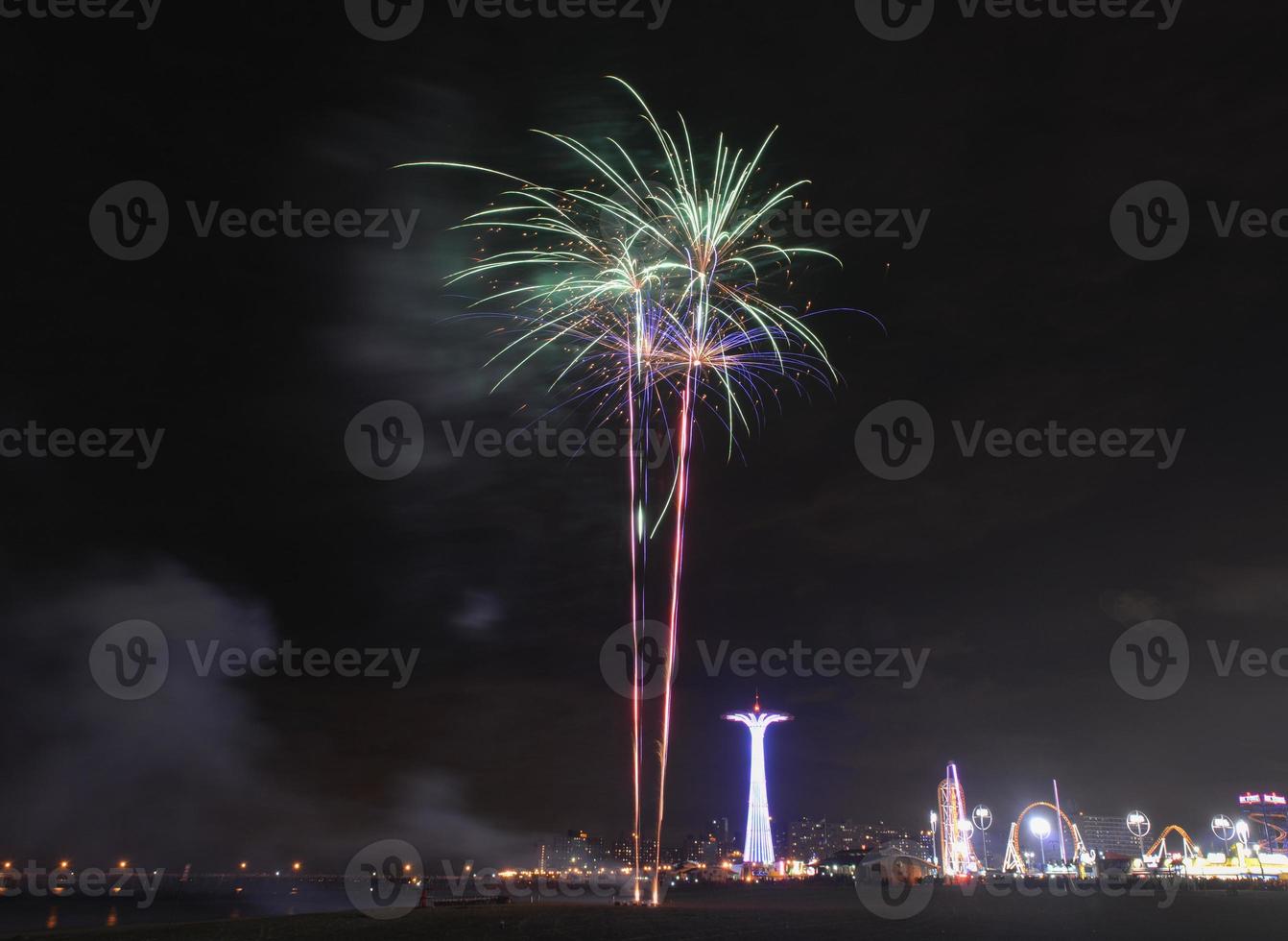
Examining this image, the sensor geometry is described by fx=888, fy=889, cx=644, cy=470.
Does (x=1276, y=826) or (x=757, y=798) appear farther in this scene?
(x=1276, y=826)

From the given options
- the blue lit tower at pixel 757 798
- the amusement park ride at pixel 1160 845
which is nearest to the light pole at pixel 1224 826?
the amusement park ride at pixel 1160 845

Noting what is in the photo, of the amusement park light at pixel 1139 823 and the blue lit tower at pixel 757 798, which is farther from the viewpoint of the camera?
the amusement park light at pixel 1139 823

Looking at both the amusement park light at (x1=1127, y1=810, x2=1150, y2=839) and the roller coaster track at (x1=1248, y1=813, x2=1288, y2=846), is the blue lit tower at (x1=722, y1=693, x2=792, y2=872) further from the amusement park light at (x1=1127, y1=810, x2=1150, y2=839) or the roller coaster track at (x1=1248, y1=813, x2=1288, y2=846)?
the roller coaster track at (x1=1248, y1=813, x2=1288, y2=846)

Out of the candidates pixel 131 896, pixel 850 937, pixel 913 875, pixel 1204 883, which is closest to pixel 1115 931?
pixel 850 937

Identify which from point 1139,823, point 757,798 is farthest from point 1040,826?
point 757,798

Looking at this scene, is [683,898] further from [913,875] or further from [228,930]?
[913,875]

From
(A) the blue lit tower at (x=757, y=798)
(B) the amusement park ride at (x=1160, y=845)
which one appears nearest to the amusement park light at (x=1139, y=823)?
(B) the amusement park ride at (x=1160, y=845)

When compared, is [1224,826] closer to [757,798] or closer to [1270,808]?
[1270,808]

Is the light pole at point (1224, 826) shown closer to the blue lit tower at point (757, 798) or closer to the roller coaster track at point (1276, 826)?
the roller coaster track at point (1276, 826)

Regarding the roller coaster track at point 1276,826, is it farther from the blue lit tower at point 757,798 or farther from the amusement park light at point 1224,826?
the blue lit tower at point 757,798

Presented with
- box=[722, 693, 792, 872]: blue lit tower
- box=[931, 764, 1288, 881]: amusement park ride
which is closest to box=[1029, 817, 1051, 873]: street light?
box=[931, 764, 1288, 881]: amusement park ride
